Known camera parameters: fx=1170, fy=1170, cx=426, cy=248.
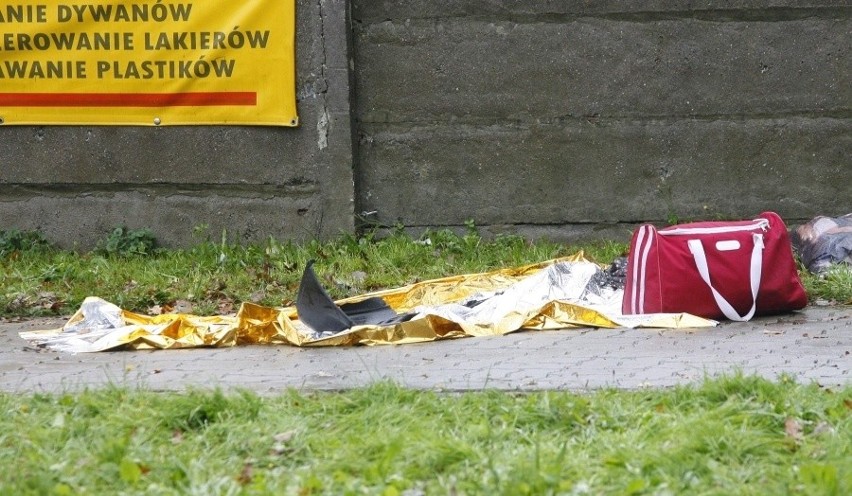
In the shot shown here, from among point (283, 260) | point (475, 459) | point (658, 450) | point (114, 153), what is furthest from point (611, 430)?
point (114, 153)

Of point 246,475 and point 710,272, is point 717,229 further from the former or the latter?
point 246,475

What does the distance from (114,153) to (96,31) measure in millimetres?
916

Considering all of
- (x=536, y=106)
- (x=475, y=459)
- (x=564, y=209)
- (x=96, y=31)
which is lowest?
(x=475, y=459)

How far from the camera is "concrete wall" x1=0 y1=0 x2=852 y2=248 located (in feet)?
27.9

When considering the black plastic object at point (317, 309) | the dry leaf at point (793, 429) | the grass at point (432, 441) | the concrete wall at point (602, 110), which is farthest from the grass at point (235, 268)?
the dry leaf at point (793, 429)

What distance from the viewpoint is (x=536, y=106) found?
8633 mm

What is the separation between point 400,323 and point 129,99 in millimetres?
3615

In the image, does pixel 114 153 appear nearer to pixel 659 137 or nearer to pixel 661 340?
pixel 659 137

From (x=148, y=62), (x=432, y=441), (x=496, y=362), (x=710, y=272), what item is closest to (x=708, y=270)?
(x=710, y=272)

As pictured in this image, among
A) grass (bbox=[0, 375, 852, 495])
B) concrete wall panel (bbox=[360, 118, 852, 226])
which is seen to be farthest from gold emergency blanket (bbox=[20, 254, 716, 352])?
grass (bbox=[0, 375, 852, 495])

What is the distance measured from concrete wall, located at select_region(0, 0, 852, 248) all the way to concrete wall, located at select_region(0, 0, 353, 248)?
0.05 feet

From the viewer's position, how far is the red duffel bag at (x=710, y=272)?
645 centimetres

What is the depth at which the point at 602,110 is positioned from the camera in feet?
28.2

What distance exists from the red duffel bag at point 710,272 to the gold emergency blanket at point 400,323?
0.15 metres
